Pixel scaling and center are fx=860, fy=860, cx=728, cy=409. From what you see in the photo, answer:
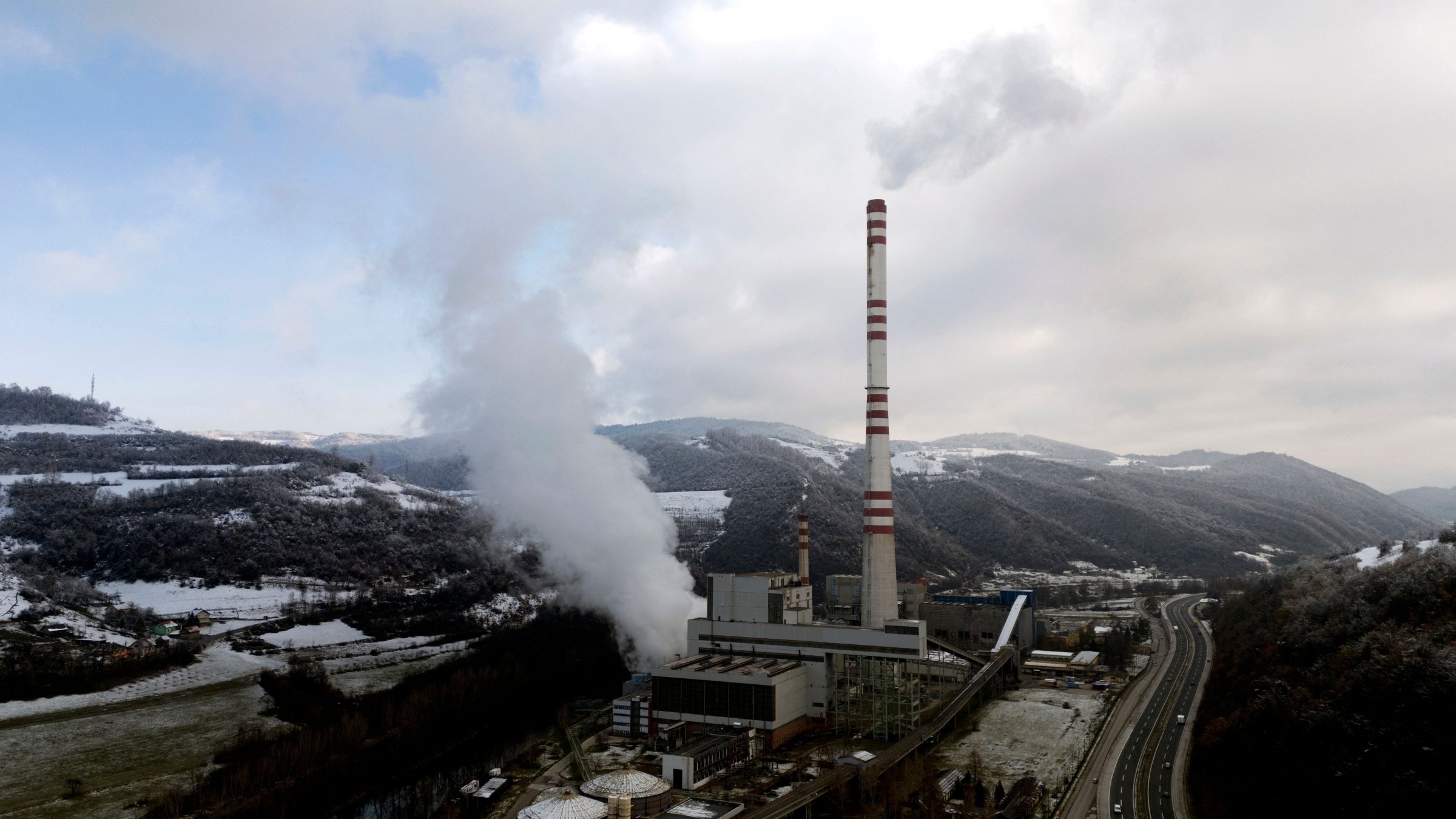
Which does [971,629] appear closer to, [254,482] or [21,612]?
[21,612]

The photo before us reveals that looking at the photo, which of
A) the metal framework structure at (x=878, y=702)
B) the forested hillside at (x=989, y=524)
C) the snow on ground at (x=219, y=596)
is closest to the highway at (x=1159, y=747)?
the metal framework structure at (x=878, y=702)

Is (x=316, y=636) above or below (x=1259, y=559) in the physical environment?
below

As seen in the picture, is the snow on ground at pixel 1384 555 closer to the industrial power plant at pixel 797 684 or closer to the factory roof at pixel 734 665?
the industrial power plant at pixel 797 684

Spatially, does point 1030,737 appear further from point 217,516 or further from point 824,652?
point 217,516

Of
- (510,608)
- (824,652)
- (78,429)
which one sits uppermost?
(78,429)

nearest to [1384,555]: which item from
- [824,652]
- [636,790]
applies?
[824,652]

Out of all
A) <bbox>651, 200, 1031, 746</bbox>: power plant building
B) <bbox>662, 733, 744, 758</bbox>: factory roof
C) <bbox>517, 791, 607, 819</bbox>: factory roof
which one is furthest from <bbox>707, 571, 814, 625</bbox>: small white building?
<bbox>517, 791, 607, 819</bbox>: factory roof

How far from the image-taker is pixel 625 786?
33719 millimetres

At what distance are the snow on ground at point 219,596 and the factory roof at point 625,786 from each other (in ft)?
201

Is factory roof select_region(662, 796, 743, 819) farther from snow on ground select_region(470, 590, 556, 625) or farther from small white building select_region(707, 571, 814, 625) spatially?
snow on ground select_region(470, 590, 556, 625)

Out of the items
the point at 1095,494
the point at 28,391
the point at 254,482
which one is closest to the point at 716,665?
the point at 254,482

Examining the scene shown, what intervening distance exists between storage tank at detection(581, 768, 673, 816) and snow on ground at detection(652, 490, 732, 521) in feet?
348

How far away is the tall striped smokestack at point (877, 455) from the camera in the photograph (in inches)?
2069

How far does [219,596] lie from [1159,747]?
284 ft
